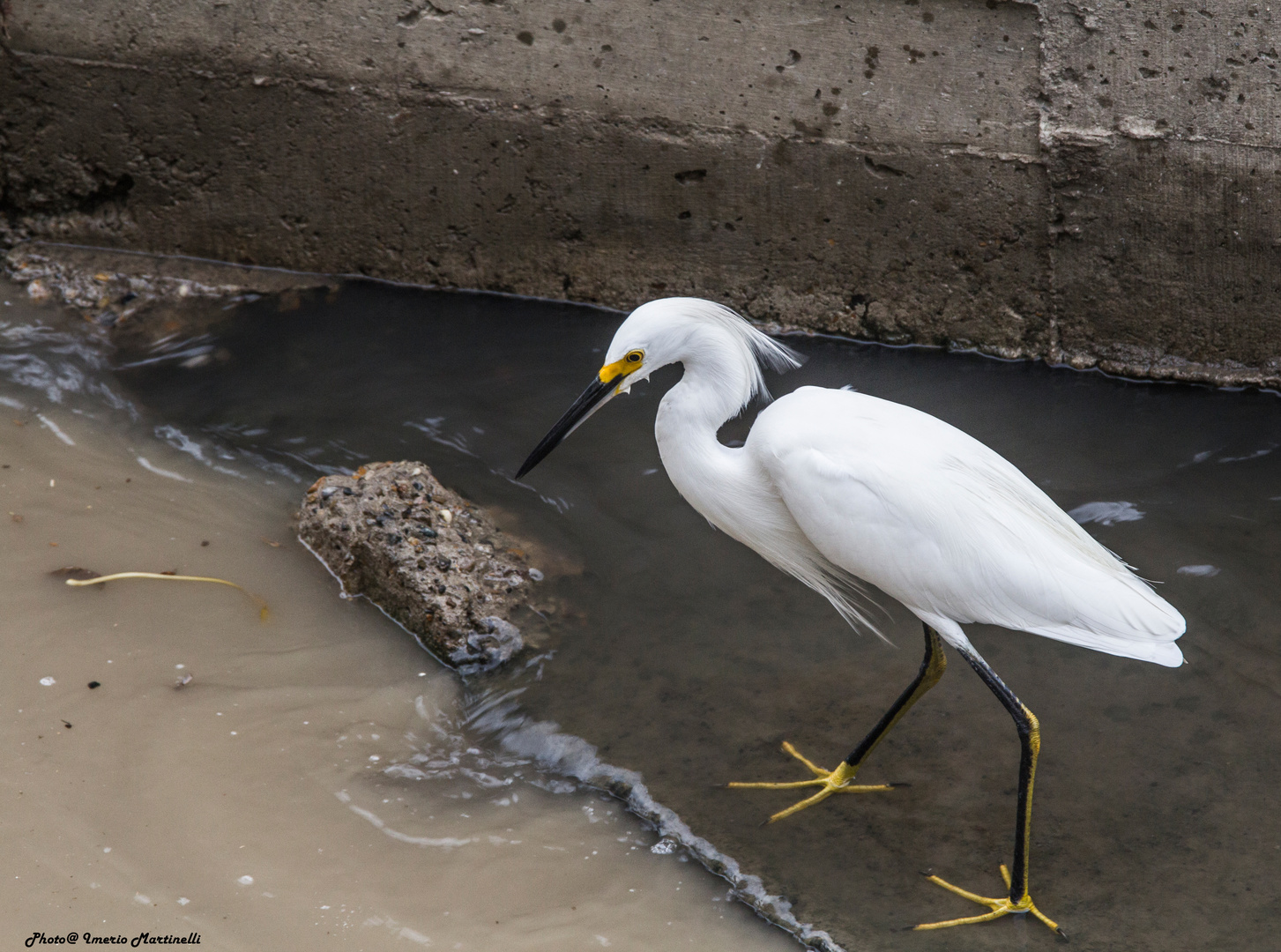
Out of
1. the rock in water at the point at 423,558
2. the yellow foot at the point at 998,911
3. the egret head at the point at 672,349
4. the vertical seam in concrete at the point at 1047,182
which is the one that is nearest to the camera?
the yellow foot at the point at 998,911

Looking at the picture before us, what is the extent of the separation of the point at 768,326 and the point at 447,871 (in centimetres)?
279

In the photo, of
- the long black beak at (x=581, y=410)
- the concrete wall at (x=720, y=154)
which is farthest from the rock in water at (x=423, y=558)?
the concrete wall at (x=720, y=154)

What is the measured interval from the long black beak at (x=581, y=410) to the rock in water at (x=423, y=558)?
520 mm

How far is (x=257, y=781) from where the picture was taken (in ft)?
8.36

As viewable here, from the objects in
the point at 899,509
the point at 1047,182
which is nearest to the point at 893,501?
the point at 899,509

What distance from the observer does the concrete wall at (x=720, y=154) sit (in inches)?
152

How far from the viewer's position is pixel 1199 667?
9.90ft

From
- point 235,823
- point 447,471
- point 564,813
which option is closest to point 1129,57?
point 447,471

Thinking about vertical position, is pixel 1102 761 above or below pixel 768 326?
below

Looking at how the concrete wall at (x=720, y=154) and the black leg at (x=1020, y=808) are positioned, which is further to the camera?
the concrete wall at (x=720, y=154)

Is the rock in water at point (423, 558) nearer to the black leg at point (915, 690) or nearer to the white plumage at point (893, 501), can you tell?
the white plumage at point (893, 501)

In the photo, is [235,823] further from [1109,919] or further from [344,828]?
[1109,919]

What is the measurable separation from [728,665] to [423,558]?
957 mm

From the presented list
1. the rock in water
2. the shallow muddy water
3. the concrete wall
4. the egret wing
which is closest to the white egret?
the egret wing
